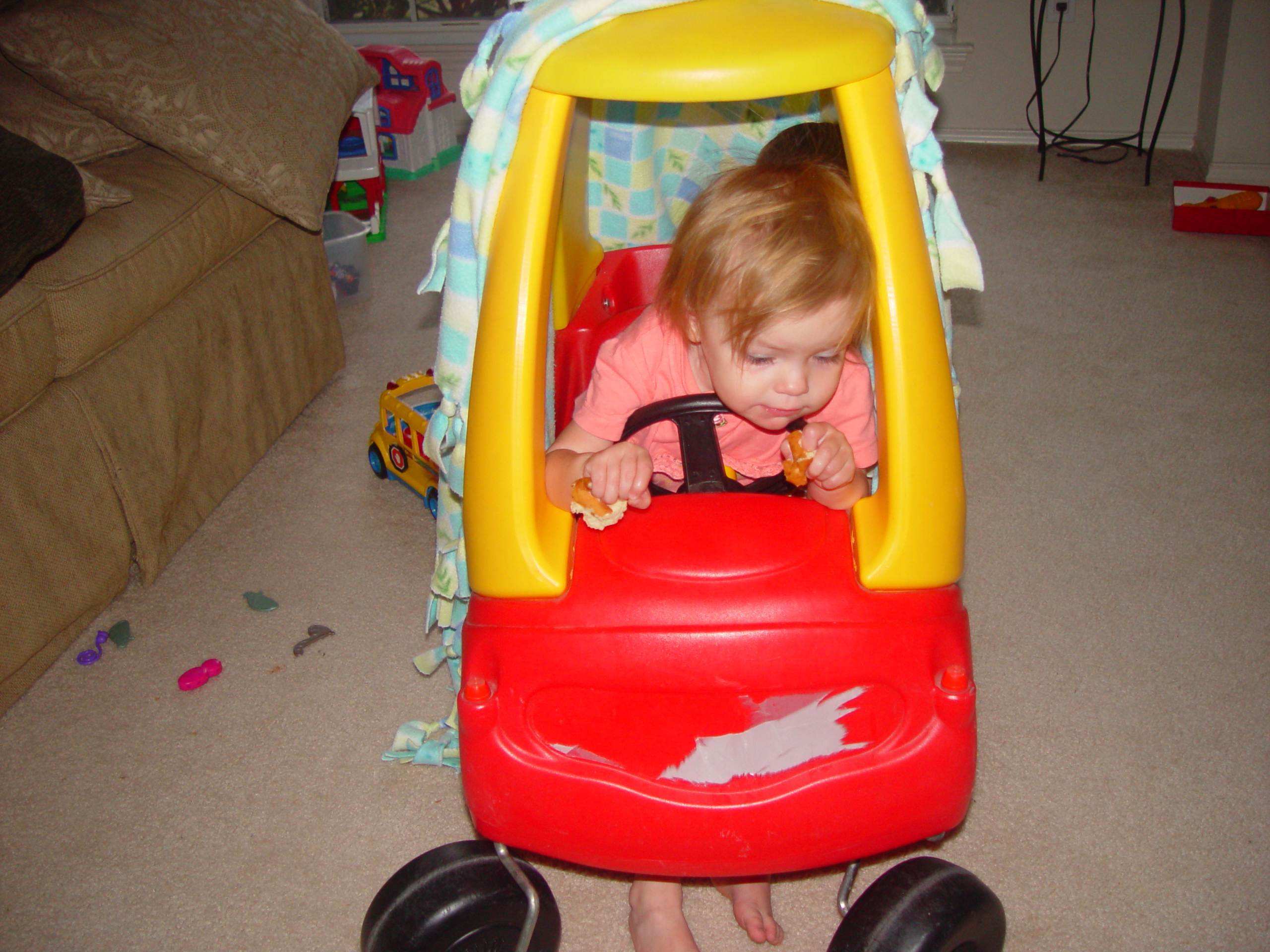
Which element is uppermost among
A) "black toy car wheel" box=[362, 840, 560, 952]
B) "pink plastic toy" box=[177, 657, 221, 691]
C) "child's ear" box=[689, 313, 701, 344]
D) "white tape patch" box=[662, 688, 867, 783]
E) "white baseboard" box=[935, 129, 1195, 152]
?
"child's ear" box=[689, 313, 701, 344]

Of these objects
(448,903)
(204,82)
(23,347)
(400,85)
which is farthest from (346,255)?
(448,903)

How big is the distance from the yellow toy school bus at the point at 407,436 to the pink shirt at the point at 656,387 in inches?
17.9

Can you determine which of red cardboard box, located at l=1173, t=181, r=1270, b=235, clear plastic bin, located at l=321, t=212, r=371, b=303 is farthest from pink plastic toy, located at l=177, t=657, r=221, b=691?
red cardboard box, located at l=1173, t=181, r=1270, b=235

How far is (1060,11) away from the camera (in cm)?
258

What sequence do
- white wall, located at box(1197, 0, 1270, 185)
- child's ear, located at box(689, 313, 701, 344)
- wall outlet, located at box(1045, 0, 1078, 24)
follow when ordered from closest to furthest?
child's ear, located at box(689, 313, 701, 344), white wall, located at box(1197, 0, 1270, 185), wall outlet, located at box(1045, 0, 1078, 24)

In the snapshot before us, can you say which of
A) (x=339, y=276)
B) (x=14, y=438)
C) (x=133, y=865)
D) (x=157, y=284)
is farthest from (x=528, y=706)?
(x=339, y=276)

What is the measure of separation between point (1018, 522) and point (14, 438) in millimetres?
1212

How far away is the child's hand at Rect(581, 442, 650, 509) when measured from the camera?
0.75 m

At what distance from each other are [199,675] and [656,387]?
0.63m

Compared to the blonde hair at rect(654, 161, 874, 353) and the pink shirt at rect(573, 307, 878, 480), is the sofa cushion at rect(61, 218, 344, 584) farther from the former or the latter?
the blonde hair at rect(654, 161, 874, 353)

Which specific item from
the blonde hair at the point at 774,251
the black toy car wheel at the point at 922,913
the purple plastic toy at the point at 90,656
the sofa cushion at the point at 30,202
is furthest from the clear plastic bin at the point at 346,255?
the black toy car wheel at the point at 922,913

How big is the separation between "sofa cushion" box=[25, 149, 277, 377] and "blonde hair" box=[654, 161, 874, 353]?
2.38 ft

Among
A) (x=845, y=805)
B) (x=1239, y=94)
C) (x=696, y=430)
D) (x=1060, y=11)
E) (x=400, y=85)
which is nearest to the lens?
(x=845, y=805)

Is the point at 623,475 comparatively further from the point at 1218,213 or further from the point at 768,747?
the point at 1218,213
